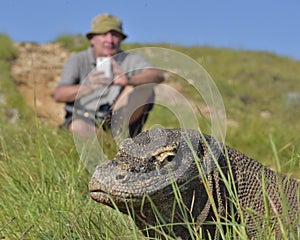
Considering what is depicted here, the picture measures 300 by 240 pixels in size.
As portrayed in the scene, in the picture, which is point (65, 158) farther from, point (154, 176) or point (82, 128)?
point (154, 176)

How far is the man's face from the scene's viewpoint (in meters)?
5.16

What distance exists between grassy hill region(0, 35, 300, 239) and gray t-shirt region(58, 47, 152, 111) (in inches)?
22.1

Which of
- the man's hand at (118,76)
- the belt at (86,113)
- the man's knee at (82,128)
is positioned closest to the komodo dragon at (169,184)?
the man's knee at (82,128)

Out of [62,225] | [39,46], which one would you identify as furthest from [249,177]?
[39,46]

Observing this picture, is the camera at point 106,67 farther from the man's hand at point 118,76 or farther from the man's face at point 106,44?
the man's face at point 106,44

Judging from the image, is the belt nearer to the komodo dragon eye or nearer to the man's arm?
the man's arm

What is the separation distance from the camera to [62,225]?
2197mm

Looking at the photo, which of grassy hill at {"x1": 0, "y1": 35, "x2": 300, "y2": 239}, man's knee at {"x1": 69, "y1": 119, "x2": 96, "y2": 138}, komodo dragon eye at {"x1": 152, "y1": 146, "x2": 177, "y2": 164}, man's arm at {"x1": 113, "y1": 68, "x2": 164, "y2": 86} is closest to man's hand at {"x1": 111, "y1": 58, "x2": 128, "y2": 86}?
man's arm at {"x1": 113, "y1": 68, "x2": 164, "y2": 86}

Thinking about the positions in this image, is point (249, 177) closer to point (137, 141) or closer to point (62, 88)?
point (137, 141)

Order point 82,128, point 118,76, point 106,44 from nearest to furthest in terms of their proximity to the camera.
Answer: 1. point 82,128
2. point 118,76
3. point 106,44

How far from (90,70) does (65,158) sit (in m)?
1.95

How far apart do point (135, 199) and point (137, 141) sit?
246 millimetres

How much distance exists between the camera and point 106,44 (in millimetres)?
5164

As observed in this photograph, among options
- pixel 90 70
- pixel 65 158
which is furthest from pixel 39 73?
pixel 65 158
